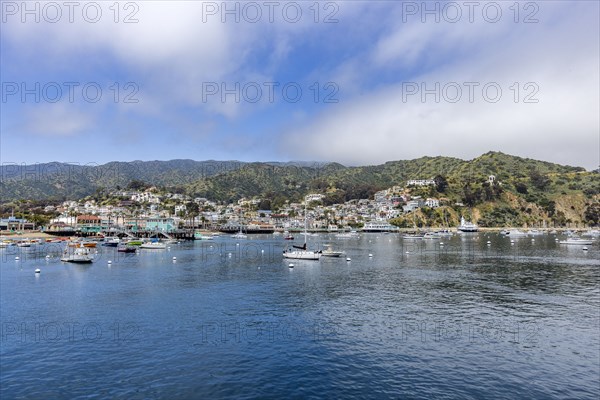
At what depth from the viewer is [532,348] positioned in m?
30.2

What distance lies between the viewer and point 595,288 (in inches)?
2098

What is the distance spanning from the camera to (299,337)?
1281 inches

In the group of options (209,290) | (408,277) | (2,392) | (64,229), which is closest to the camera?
(2,392)

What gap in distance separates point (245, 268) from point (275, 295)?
1084 inches

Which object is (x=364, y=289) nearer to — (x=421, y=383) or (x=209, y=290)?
(x=209, y=290)

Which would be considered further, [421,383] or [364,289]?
[364,289]

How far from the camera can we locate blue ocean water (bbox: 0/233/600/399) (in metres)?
23.8

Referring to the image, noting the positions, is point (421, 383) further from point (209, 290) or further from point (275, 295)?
point (209, 290)

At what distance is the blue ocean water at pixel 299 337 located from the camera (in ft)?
78.1

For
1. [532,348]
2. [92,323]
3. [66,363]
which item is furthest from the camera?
[92,323]

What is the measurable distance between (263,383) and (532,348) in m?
20.3

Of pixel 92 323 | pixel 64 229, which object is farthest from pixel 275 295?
pixel 64 229

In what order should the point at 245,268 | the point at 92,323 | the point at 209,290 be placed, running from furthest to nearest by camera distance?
the point at 245,268, the point at 209,290, the point at 92,323

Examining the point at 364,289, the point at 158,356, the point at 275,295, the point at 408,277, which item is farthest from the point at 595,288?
the point at 158,356
